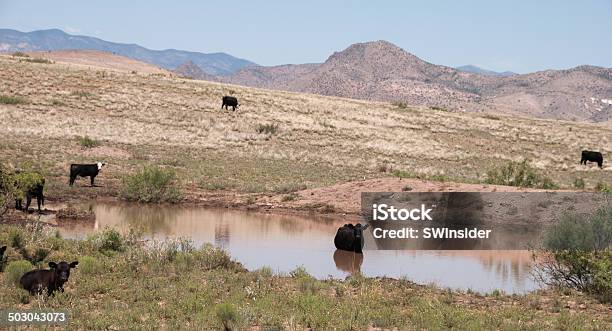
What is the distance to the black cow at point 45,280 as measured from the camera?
11.7m

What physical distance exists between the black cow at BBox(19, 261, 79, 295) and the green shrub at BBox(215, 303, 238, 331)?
117 inches

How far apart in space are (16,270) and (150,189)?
622 inches

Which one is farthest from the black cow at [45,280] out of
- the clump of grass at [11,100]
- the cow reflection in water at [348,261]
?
the clump of grass at [11,100]

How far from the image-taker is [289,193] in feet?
101

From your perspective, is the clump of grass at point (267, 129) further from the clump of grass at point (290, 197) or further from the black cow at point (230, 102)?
the clump of grass at point (290, 197)

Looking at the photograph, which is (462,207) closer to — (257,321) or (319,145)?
(257,321)

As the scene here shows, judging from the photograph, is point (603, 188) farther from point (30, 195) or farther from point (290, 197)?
point (30, 195)

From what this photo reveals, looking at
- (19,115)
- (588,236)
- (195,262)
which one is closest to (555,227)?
(588,236)

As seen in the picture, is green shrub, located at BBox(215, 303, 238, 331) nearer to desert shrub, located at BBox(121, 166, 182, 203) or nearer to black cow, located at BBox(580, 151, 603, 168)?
desert shrub, located at BBox(121, 166, 182, 203)

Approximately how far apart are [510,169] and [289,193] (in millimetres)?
11845

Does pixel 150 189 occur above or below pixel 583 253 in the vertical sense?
below
